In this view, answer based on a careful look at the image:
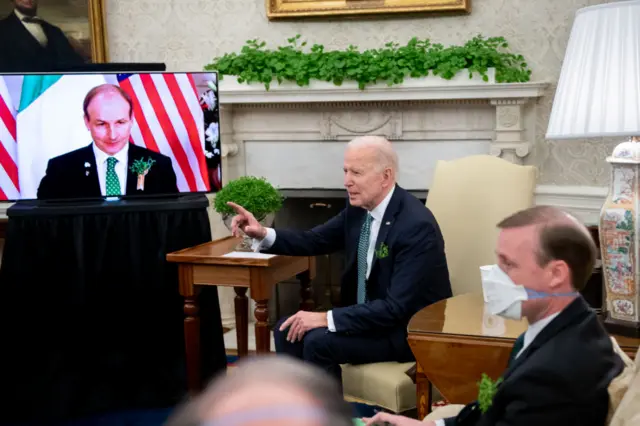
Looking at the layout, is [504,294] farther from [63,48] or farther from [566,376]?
[63,48]

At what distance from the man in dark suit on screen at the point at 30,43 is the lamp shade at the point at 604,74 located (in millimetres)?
3982

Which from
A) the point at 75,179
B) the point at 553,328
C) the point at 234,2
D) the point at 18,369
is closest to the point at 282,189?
the point at 234,2

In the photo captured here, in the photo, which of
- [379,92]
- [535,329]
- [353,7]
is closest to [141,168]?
[379,92]

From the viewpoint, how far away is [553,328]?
1.82 m

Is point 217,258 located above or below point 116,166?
below

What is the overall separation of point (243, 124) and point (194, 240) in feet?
5.41

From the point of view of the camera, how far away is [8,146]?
12.8 ft

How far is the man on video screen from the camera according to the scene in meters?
3.93

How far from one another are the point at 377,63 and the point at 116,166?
1.78 meters

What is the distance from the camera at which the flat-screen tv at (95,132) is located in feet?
12.8

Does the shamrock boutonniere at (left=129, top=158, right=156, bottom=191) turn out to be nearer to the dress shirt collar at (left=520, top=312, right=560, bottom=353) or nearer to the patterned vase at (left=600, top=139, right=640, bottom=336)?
the patterned vase at (left=600, top=139, right=640, bottom=336)

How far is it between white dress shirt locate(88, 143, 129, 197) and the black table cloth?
0.11 meters

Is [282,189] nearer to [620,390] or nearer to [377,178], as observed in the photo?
[377,178]

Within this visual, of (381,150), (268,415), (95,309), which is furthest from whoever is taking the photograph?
(95,309)
